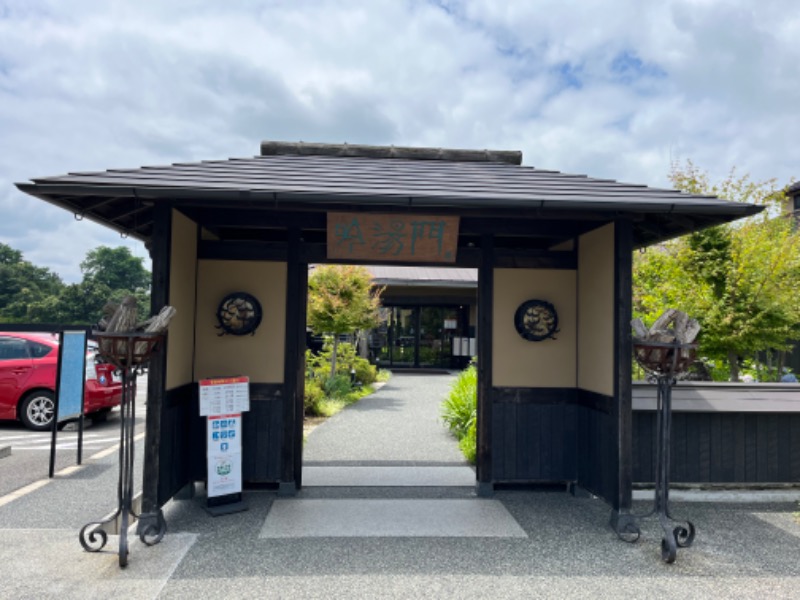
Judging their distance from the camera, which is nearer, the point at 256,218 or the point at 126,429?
the point at 126,429

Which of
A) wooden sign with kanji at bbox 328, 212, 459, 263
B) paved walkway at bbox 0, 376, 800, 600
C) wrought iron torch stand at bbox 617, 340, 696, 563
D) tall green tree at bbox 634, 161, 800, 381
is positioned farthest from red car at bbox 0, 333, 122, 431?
tall green tree at bbox 634, 161, 800, 381

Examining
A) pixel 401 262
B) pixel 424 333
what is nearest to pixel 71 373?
pixel 401 262

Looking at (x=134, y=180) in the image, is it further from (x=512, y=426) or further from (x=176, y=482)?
(x=512, y=426)

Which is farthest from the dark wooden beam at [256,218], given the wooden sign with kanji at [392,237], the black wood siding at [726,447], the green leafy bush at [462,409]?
the black wood siding at [726,447]

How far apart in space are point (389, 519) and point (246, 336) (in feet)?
7.52

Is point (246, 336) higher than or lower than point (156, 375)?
higher

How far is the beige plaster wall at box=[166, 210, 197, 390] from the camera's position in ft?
15.0

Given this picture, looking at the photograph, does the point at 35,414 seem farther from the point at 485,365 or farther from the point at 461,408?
the point at 485,365

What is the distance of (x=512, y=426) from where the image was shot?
17.9ft

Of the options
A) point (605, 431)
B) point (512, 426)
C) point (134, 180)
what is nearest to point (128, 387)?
point (134, 180)

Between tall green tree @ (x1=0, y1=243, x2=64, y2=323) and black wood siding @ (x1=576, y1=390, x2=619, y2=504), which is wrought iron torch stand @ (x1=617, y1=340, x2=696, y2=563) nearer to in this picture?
black wood siding @ (x1=576, y1=390, x2=619, y2=504)

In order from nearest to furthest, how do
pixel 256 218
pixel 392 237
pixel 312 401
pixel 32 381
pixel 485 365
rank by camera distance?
pixel 392 237 < pixel 256 218 < pixel 485 365 < pixel 32 381 < pixel 312 401

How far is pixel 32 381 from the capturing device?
812 cm

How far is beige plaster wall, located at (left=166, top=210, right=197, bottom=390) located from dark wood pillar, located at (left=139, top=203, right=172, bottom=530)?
4.9 inches
